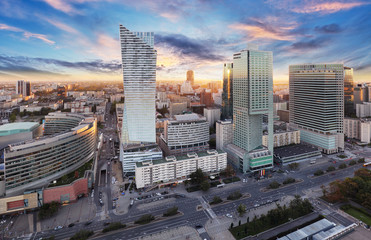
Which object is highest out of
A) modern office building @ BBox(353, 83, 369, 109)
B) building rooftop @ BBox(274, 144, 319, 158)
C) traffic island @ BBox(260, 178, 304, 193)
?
modern office building @ BBox(353, 83, 369, 109)

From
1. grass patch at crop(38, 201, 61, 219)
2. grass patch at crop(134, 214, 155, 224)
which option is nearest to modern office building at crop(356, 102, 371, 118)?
grass patch at crop(134, 214, 155, 224)

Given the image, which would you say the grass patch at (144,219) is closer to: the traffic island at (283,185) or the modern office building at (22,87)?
the traffic island at (283,185)

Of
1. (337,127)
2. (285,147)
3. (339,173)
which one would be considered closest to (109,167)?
(285,147)

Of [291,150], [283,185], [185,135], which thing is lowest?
[283,185]

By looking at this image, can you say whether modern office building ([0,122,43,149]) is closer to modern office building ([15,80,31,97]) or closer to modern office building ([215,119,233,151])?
modern office building ([215,119,233,151])

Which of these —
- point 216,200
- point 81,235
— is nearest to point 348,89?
point 216,200

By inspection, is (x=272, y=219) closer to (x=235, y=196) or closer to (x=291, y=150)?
(x=235, y=196)
